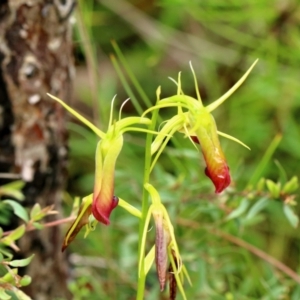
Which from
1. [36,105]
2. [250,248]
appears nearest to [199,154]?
[250,248]

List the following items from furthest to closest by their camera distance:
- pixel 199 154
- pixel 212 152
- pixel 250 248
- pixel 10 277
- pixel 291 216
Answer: pixel 199 154 → pixel 250 248 → pixel 291 216 → pixel 10 277 → pixel 212 152

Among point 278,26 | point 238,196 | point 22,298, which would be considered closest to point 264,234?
point 278,26

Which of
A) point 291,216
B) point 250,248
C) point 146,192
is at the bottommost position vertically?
point 250,248

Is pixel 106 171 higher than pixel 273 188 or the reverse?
higher

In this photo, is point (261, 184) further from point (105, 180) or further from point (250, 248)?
point (105, 180)

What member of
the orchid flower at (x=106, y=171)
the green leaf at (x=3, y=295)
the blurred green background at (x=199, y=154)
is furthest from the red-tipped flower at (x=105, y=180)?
the blurred green background at (x=199, y=154)

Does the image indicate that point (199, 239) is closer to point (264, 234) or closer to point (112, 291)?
point (112, 291)

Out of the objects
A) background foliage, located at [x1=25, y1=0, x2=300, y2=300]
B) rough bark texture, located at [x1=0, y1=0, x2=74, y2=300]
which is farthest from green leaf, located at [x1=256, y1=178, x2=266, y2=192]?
rough bark texture, located at [x1=0, y1=0, x2=74, y2=300]
